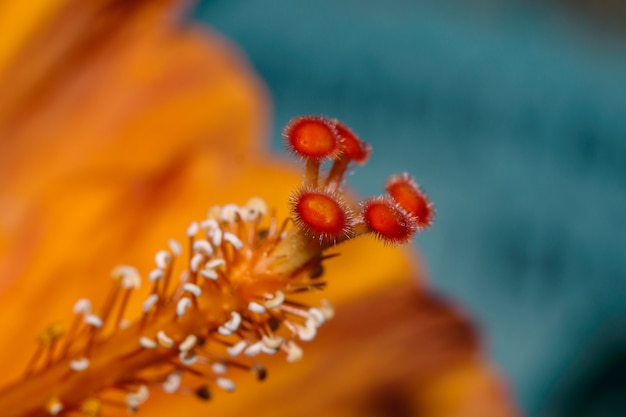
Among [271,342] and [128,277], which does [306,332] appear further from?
[128,277]

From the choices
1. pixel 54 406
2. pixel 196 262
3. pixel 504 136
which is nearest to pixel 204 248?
pixel 196 262

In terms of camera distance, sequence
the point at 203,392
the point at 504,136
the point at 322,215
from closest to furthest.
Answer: the point at 322,215 → the point at 203,392 → the point at 504,136

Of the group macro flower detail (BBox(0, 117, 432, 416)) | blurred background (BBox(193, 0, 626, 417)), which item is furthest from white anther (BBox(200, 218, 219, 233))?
blurred background (BBox(193, 0, 626, 417))

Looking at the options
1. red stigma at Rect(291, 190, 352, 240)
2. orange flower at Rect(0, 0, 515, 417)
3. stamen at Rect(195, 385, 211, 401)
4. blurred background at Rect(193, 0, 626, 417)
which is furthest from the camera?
blurred background at Rect(193, 0, 626, 417)

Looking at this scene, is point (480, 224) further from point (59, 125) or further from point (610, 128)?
point (59, 125)

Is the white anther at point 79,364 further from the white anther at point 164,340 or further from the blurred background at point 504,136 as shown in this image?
the blurred background at point 504,136

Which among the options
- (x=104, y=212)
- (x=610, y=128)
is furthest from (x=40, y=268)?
(x=610, y=128)

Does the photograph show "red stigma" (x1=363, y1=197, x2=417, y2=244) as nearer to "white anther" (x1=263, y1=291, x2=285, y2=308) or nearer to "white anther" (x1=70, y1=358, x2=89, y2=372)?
"white anther" (x1=263, y1=291, x2=285, y2=308)

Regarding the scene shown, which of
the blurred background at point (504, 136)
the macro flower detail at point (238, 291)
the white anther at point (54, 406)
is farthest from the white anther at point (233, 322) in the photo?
the blurred background at point (504, 136)
